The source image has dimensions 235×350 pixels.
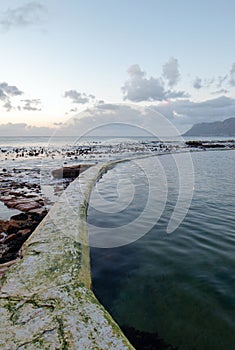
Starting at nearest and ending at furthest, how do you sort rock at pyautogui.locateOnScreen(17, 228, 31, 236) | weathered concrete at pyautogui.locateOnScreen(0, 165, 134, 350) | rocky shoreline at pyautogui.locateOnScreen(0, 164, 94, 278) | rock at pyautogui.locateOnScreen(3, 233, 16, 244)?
weathered concrete at pyautogui.locateOnScreen(0, 165, 134, 350), rocky shoreline at pyautogui.locateOnScreen(0, 164, 94, 278), rock at pyautogui.locateOnScreen(3, 233, 16, 244), rock at pyautogui.locateOnScreen(17, 228, 31, 236)

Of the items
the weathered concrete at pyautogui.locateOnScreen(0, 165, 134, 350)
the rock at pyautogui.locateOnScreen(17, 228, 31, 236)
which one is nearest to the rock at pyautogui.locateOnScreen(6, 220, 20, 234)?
the rock at pyautogui.locateOnScreen(17, 228, 31, 236)

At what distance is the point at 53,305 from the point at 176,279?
277 centimetres

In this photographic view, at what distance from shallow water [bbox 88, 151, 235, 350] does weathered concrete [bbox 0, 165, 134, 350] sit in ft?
2.52

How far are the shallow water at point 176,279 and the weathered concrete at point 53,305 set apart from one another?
2.52 feet

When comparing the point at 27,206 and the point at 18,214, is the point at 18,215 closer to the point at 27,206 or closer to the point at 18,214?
the point at 18,214

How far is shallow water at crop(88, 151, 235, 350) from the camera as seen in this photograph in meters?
4.09

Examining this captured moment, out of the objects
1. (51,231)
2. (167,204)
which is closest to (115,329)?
(51,231)

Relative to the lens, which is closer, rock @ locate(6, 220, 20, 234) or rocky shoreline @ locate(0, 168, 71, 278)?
rocky shoreline @ locate(0, 168, 71, 278)

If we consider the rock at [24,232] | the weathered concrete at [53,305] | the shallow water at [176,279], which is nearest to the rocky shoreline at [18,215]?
the rock at [24,232]

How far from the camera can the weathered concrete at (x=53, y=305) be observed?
10.0 feet

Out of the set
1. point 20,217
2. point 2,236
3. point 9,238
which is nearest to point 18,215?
point 20,217

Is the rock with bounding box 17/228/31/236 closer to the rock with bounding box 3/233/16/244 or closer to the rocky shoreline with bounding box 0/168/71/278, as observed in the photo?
the rocky shoreline with bounding box 0/168/71/278

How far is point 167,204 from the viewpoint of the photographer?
432 inches

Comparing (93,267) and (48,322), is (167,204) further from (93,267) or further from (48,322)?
(48,322)
